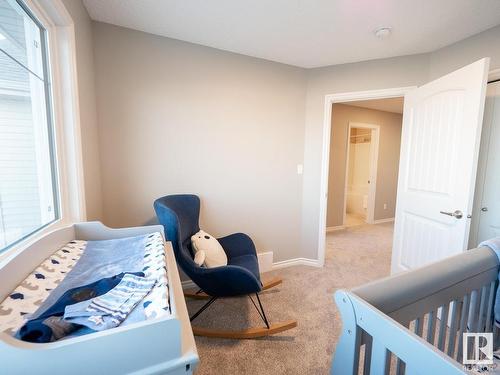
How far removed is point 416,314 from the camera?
83cm

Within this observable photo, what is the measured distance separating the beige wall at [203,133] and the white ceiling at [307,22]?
19cm

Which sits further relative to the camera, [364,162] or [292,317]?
[364,162]

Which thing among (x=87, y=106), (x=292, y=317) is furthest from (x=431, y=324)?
(x=87, y=106)

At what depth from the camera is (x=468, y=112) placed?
158cm

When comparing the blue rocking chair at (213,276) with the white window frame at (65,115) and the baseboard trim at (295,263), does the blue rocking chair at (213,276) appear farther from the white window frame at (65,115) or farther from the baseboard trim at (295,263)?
the baseboard trim at (295,263)

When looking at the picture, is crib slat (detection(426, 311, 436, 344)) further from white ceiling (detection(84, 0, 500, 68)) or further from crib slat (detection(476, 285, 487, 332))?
white ceiling (detection(84, 0, 500, 68))

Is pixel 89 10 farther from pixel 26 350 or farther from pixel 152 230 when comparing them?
pixel 26 350

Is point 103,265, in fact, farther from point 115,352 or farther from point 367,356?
point 367,356

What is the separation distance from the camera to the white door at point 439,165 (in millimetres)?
1562

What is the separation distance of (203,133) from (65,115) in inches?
40.5

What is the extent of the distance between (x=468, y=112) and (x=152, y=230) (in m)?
2.24

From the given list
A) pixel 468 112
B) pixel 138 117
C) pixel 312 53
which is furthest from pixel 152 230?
pixel 468 112

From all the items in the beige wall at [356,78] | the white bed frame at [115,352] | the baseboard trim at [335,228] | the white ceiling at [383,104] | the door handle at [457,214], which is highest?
the white ceiling at [383,104]

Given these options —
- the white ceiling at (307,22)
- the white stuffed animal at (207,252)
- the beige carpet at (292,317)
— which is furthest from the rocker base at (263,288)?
the white ceiling at (307,22)
